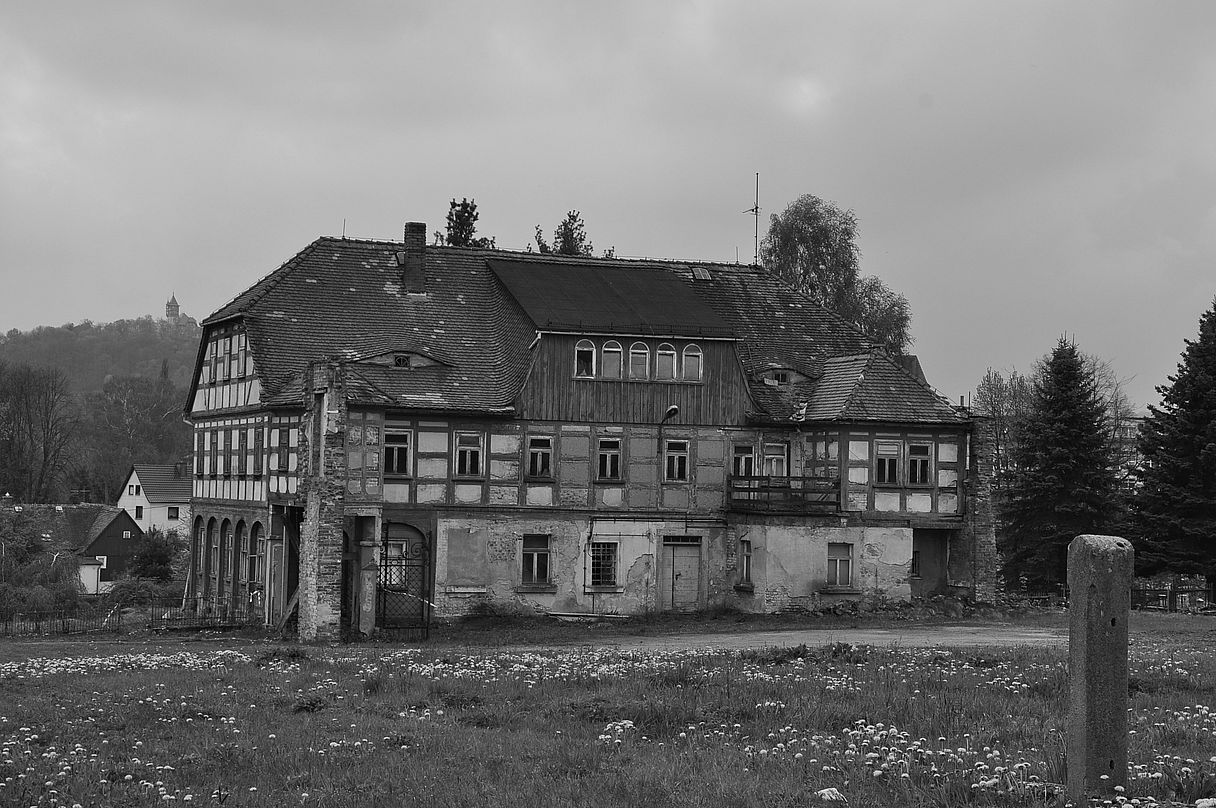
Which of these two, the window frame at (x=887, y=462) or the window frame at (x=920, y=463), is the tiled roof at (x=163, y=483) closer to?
the window frame at (x=887, y=462)

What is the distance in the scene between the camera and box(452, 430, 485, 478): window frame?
40.9 m

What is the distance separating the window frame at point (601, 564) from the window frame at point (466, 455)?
4.15 metres

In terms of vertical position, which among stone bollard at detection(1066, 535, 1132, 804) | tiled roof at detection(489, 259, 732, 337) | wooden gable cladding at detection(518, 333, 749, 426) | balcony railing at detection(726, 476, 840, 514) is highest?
tiled roof at detection(489, 259, 732, 337)

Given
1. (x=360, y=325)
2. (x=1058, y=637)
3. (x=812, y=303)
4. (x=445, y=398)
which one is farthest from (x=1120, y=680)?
A: (x=812, y=303)

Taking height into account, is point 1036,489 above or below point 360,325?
below

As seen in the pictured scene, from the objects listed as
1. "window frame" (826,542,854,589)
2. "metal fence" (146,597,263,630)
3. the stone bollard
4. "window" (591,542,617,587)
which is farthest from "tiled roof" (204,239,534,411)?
the stone bollard

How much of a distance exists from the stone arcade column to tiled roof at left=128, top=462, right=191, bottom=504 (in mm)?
69108

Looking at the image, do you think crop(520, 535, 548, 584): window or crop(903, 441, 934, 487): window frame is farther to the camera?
crop(903, 441, 934, 487): window frame

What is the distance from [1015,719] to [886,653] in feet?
30.5

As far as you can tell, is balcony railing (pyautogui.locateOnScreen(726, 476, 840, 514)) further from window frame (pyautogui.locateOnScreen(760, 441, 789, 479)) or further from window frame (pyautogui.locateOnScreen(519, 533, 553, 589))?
window frame (pyautogui.locateOnScreen(519, 533, 553, 589))

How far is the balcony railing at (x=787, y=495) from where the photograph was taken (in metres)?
42.1

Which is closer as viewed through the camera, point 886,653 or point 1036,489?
point 886,653

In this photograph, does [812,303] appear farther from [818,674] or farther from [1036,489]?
[818,674]

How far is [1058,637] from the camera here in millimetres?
32531
